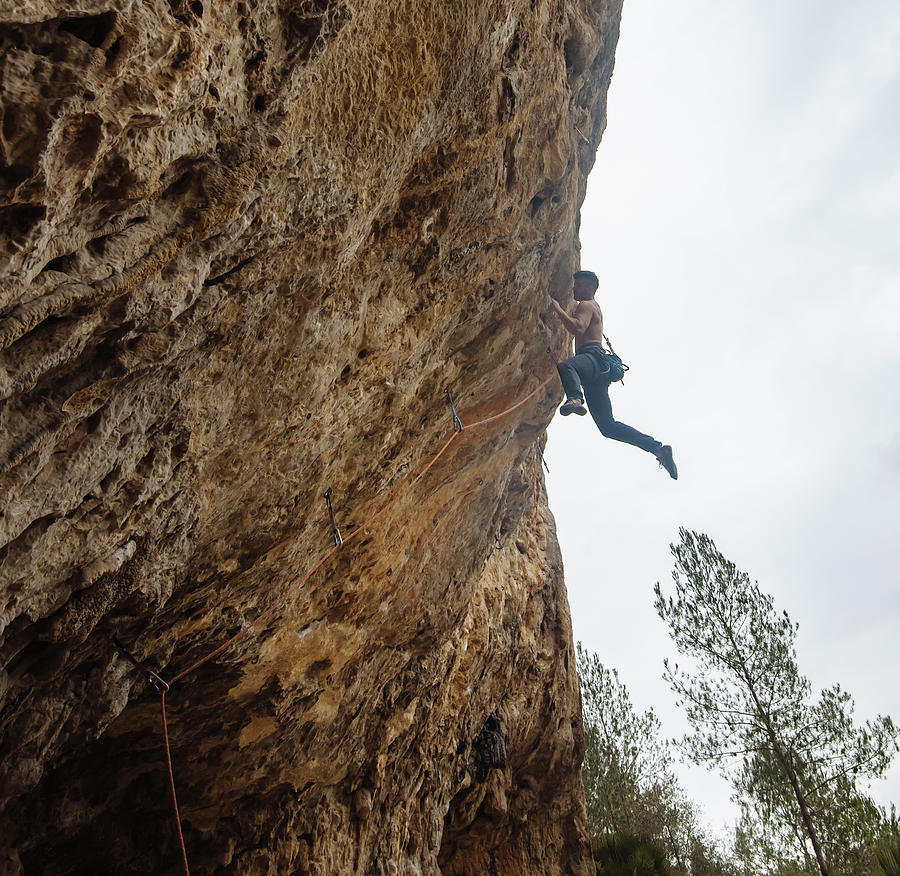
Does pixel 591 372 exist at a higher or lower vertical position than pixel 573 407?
higher

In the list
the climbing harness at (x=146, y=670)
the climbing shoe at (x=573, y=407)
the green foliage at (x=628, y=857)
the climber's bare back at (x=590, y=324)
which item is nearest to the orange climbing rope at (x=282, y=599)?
the climbing harness at (x=146, y=670)

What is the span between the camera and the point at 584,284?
780 cm

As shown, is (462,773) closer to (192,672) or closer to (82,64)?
(192,672)

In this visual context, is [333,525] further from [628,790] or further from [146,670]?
[628,790]

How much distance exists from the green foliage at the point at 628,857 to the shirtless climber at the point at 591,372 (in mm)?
6318

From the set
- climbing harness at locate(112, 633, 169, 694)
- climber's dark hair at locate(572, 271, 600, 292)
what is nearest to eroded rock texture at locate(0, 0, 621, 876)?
climbing harness at locate(112, 633, 169, 694)

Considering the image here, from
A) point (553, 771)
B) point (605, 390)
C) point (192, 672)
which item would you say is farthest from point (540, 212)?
point (553, 771)

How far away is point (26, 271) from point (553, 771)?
901 centimetres

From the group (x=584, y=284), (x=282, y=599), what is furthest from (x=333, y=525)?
(x=584, y=284)

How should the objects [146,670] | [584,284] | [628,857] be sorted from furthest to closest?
[628,857], [584,284], [146,670]

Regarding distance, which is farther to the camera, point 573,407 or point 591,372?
point 591,372

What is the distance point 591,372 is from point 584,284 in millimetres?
1076

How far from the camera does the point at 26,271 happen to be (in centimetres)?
239

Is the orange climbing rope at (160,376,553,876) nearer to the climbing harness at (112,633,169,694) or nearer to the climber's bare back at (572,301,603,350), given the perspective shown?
the climbing harness at (112,633,169,694)
